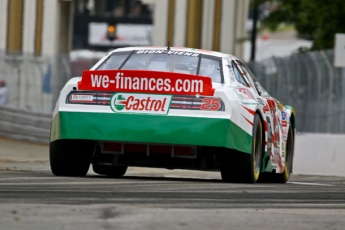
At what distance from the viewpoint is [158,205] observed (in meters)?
8.48

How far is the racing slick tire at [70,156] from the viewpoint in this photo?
1157 centimetres

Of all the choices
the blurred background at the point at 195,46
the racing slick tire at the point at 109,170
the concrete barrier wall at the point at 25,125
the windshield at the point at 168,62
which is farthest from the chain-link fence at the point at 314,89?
the windshield at the point at 168,62

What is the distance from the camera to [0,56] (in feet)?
82.2

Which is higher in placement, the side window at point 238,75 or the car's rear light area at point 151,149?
the side window at point 238,75

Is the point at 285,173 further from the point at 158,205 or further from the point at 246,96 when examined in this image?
the point at 158,205

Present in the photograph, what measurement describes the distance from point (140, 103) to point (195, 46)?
2079 centimetres

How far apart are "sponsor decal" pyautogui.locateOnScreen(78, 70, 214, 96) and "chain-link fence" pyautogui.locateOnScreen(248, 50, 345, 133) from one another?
9.89m

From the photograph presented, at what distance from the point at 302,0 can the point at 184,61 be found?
22.9 meters

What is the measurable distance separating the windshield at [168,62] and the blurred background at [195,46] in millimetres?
6399

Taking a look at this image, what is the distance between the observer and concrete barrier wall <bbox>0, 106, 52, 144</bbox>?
2334cm

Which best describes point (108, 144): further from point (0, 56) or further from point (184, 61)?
point (0, 56)

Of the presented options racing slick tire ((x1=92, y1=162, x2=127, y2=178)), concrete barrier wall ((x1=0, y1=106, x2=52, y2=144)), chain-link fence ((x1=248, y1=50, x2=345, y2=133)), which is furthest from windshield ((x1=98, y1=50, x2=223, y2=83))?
concrete barrier wall ((x1=0, y1=106, x2=52, y2=144))

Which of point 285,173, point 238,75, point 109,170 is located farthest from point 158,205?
point 285,173

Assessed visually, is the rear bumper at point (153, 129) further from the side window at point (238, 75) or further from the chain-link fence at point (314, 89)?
the chain-link fence at point (314, 89)
